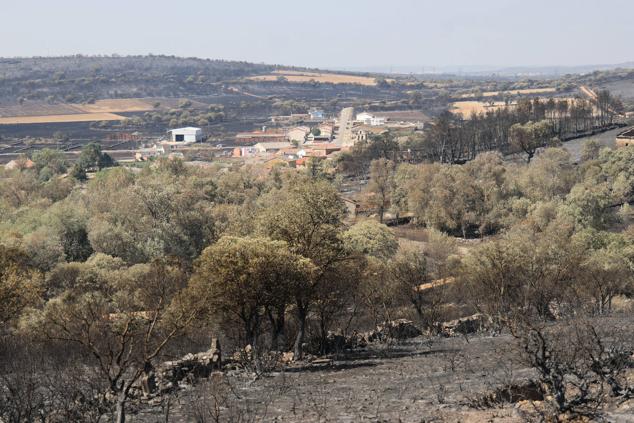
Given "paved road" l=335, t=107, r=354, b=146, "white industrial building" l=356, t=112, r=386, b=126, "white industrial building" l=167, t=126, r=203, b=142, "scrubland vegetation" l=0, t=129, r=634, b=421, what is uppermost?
"scrubland vegetation" l=0, t=129, r=634, b=421

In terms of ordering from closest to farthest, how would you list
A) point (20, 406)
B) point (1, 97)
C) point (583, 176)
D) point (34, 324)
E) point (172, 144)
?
point (20, 406) < point (34, 324) < point (583, 176) < point (172, 144) < point (1, 97)

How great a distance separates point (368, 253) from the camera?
126 feet

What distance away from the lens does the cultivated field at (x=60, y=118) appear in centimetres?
15238

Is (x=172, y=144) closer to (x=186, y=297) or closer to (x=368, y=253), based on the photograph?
(x=368, y=253)

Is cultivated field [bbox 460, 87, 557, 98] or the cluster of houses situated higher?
cultivated field [bbox 460, 87, 557, 98]

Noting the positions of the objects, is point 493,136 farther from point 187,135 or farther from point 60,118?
point 60,118

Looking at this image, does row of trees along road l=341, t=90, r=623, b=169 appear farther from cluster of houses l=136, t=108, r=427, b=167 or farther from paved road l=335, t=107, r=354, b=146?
paved road l=335, t=107, r=354, b=146

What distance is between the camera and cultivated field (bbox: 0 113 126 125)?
152 meters

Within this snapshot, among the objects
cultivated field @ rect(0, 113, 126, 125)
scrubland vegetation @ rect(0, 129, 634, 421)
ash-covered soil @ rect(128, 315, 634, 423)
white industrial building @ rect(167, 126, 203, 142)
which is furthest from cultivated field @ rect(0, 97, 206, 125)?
ash-covered soil @ rect(128, 315, 634, 423)

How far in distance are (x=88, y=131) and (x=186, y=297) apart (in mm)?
130094

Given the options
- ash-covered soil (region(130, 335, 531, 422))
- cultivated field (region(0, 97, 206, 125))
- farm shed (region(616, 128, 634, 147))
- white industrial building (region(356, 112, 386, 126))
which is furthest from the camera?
cultivated field (region(0, 97, 206, 125))

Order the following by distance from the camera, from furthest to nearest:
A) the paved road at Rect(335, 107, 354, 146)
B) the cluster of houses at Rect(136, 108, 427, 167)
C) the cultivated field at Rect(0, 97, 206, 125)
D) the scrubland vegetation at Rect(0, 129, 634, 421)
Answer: the cultivated field at Rect(0, 97, 206, 125)
the paved road at Rect(335, 107, 354, 146)
the cluster of houses at Rect(136, 108, 427, 167)
the scrubland vegetation at Rect(0, 129, 634, 421)

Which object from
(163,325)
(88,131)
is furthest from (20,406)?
(88,131)

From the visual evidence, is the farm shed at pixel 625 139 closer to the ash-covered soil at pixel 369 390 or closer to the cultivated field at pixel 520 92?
the ash-covered soil at pixel 369 390
